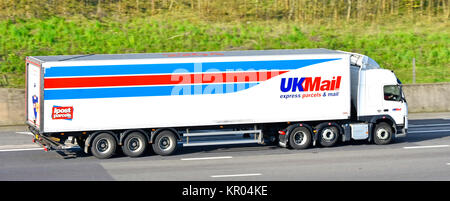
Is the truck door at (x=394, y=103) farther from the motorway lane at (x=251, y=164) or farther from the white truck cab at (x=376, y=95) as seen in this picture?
the motorway lane at (x=251, y=164)

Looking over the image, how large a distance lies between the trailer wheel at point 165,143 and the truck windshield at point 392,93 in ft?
24.5

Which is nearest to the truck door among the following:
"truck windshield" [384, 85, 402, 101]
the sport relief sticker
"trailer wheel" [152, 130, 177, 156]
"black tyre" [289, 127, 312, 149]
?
"truck windshield" [384, 85, 402, 101]

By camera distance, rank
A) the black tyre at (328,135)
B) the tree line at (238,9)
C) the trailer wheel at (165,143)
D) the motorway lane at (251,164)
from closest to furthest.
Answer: the motorway lane at (251,164), the trailer wheel at (165,143), the black tyre at (328,135), the tree line at (238,9)

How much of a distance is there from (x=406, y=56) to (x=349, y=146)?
16062 millimetres

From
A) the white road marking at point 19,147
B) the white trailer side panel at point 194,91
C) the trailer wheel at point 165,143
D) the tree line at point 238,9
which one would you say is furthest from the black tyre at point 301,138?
the tree line at point 238,9

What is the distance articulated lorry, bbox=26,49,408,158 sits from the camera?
1909cm

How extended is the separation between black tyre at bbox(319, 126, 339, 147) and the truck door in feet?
6.66

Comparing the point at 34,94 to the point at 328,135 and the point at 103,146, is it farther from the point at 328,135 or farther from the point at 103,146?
the point at 328,135

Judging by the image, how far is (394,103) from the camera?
22.3m

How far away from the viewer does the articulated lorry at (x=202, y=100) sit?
19094 millimetres

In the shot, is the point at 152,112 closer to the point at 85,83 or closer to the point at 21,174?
the point at 85,83

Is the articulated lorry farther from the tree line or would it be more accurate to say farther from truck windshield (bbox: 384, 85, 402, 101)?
the tree line

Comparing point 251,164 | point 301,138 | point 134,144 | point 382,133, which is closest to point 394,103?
point 382,133

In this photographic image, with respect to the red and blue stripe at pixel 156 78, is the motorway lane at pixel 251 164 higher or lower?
lower
